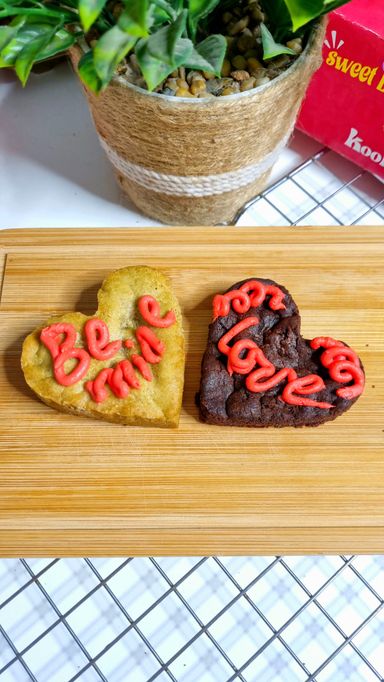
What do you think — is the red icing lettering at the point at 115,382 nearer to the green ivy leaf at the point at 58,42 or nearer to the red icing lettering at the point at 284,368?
the red icing lettering at the point at 284,368

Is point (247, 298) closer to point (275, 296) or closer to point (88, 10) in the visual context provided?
point (275, 296)

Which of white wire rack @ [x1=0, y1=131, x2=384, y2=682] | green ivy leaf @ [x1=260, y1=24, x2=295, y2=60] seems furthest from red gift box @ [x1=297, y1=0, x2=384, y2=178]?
white wire rack @ [x1=0, y1=131, x2=384, y2=682]

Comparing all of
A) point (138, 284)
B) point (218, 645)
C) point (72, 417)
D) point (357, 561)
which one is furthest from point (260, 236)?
point (218, 645)

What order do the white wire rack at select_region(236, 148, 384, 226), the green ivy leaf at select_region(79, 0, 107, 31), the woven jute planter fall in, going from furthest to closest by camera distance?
1. the white wire rack at select_region(236, 148, 384, 226)
2. the woven jute planter
3. the green ivy leaf at select_region(79, 0, 107, 31)

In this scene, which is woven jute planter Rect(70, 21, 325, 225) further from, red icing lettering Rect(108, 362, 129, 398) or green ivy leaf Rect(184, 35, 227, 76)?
red icing lettering Rect(108, 362, 129, 398)

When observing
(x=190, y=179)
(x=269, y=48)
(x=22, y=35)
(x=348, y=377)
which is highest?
(x=22, y=35)

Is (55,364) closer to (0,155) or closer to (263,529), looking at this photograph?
(263,529)

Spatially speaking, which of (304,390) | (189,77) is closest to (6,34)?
(189,77)
